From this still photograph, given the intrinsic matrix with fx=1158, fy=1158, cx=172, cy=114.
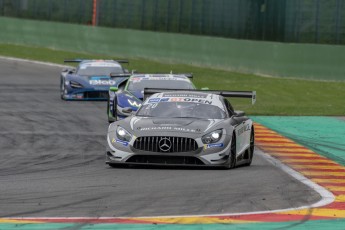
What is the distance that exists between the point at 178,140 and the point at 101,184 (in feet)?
7.65

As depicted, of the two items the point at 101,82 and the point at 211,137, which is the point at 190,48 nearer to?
the point at 101,82

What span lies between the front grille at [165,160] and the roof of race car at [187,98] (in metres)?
1.74

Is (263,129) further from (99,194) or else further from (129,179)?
(99,194)

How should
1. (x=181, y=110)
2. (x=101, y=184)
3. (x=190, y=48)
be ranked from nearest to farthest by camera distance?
(x=101, y=184)
(x=181, y=110)
(x=190, y=48)

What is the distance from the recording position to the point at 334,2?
141 feet

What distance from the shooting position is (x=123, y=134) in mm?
17719

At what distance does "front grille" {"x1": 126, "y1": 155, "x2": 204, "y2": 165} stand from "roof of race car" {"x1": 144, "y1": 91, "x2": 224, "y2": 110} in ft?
5.72

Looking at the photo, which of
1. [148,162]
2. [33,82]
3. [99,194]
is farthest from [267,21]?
[99,194]

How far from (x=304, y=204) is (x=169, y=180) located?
287cm

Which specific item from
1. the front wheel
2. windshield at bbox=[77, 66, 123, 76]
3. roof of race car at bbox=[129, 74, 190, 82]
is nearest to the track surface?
the front wheel

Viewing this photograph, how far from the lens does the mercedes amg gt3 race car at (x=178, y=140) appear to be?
687 inches

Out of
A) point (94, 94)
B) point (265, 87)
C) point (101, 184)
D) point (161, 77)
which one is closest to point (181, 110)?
point (101, 184)

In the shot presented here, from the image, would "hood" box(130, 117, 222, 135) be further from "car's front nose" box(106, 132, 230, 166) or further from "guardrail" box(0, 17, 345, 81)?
"guardrail" box(0, 17, 345, 81)

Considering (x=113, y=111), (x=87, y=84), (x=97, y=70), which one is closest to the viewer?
(x=113, y=111)
